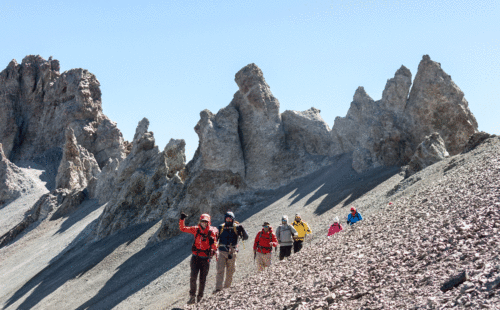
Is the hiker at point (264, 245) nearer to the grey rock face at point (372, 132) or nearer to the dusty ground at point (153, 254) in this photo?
the dusty ground at point (153, 254)

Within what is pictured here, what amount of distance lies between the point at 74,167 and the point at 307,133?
5111 cm

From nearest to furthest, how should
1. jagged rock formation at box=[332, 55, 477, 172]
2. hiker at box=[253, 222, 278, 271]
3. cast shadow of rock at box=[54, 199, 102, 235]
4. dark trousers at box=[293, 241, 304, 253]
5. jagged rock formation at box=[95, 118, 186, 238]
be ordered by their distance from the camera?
hiker at box=[253, 222, 278, 271] < dark trousers at box=[293, 241, 304, 253] < jagged rock formation at box=[332, 55, 477, 172] < jagged rock formation at box=[95, 118, 186, 238] < cast shadow of rock at box=[54, 199, 102, 235]

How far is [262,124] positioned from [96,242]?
2263cm

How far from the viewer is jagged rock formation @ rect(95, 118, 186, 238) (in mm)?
43625

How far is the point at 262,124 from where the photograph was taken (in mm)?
44781

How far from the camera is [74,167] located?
75938mm

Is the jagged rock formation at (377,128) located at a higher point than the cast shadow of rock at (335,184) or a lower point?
higher

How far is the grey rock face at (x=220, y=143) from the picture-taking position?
41219 mm

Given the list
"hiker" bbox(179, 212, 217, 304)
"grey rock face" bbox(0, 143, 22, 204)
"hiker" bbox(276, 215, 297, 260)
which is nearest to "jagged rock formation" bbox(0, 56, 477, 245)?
"hiker" bbox(276, 215, 297, 260)

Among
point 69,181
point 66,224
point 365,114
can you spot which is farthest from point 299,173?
point 69,181

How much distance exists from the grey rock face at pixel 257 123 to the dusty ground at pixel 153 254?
4083 mm

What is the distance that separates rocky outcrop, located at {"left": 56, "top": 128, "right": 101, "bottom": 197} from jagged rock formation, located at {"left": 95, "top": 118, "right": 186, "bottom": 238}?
26.5 meters

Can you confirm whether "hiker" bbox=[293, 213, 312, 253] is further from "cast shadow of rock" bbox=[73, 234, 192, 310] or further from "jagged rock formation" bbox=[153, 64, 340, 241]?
"jagged rock formation" bbox=[153, 64, 340, 241]

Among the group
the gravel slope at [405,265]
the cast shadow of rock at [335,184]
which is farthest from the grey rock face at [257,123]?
the gravel slope at [405,265]
